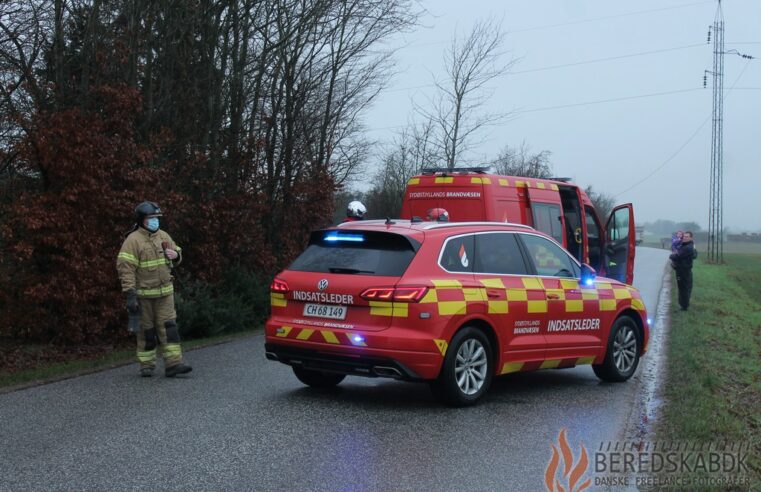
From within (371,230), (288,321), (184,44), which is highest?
(184,44)

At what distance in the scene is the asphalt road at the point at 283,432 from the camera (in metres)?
5.65

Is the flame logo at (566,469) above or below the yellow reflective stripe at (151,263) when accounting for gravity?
below

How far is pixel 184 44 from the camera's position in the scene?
52.2 feet

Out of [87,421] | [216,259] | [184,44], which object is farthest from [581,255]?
[87,421]

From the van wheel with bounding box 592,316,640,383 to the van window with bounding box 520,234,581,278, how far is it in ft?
2.90

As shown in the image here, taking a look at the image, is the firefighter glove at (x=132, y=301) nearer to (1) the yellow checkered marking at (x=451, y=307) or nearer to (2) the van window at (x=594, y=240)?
(1) the yellow checkered marking at (x=451, y=307)

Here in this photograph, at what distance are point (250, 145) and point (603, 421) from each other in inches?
431

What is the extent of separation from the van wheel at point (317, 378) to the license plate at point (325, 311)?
0.92 metres

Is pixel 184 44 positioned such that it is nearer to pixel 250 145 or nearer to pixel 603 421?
pixel 250 145

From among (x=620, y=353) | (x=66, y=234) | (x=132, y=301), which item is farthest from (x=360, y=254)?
(x=66, y=234)

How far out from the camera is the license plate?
25.5 ft

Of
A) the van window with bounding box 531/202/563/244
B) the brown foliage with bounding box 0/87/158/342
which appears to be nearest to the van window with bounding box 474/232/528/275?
the van window with bounding box 531/202/563/244

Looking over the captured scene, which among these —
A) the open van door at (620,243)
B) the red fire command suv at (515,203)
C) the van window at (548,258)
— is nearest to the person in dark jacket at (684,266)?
the open van door at (620,243)

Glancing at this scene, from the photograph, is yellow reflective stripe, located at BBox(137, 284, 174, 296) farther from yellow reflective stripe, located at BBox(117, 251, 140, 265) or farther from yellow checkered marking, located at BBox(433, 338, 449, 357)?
yellow checkered marking, located at BBox(433, 338, 449, 357)
